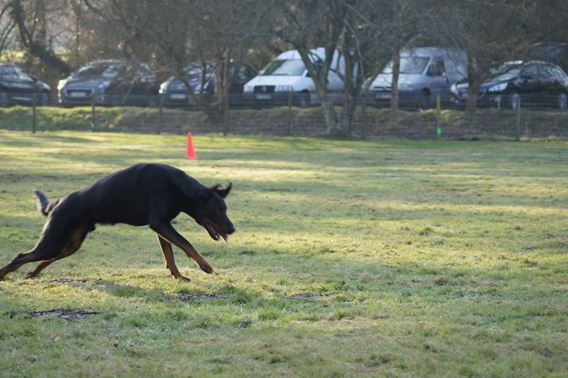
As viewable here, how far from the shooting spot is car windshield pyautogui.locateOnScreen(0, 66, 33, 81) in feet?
132

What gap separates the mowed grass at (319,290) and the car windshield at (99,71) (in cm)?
2177

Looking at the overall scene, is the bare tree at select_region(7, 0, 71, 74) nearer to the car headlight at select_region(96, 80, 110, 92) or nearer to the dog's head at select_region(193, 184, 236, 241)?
the car headlight at select_region(96, 80, 110, 92)

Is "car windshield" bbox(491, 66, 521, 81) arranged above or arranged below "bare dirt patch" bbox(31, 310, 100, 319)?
above

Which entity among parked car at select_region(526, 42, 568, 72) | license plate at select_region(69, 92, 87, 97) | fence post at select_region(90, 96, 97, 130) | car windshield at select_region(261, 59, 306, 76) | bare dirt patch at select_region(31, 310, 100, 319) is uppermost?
parked car at select_region(526, 42, 568, 72)

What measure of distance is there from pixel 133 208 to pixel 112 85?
101 feet

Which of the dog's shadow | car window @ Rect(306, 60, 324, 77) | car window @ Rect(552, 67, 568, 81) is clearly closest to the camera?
the dog's shadow

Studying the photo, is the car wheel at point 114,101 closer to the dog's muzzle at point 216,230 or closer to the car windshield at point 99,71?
the car windshield at point 99,71

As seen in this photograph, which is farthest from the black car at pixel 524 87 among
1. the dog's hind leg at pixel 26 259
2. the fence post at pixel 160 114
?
the dog's hind leg at pixel 26 259

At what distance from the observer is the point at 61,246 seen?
26.6 feet

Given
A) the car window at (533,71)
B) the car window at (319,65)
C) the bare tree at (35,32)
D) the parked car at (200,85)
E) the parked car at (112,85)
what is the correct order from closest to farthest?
1. the car window at (319,65)
2. the car window at (533,71)
3. the parked car at (200,85)
4. the parked car at (112,85)
5. the bare tree at (35,32)

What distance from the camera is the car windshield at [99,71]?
38588 millimetres

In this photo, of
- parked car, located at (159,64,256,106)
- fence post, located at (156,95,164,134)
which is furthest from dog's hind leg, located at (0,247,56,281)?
parked car, located at (159,64,256,106)

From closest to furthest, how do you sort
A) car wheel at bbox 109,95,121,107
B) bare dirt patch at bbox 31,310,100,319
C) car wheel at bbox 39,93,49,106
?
bare dirt patch at bbox 31,310,100,319 → car wheel at bbox 109,95,121,107 → car wheel at bbox 39,93,49,106

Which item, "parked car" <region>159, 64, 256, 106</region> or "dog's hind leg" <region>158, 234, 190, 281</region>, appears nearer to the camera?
"dog's hind leg" <region>158, 234, 190, 281</region>
